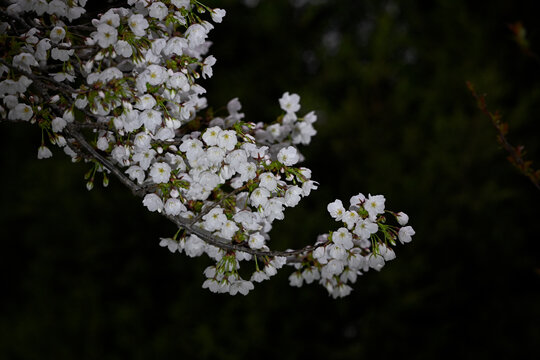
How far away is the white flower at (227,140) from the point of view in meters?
0.99

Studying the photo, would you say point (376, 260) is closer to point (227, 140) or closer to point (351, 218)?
point (351, 218)

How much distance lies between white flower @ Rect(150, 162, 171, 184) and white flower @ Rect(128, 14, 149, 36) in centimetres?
27

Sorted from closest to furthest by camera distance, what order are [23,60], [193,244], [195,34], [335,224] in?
[23,60], [195,34], [193,244], [335,224]

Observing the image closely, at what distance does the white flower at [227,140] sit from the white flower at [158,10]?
0.85 ft

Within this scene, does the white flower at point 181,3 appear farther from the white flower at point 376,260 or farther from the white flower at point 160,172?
the white flower at point 376,260

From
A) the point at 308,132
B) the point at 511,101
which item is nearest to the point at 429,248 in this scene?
the point at 511,101

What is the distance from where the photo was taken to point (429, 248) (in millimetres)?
3242

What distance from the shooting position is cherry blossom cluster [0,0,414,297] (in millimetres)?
979

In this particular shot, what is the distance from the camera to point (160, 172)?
106 cm

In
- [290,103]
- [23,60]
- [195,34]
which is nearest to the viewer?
[23,60]

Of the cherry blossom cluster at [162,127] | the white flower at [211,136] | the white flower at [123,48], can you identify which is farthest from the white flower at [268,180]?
the white flower at [123,48]

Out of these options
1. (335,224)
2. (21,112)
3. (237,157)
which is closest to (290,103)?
(237,157)

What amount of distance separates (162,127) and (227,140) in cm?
17

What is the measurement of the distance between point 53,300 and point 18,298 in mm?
573
